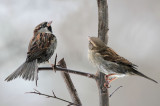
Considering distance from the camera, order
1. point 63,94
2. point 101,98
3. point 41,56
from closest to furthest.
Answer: point 101,98 → point 41,56 → point 63,94

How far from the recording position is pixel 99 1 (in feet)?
2.29

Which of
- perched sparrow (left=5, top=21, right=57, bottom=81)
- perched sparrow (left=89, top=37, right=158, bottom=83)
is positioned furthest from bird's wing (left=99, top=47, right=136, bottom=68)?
perched sparrow (left=5, top=21, right=57, bottom=81)

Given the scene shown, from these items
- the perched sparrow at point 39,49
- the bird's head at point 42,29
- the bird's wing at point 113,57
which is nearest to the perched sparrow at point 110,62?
the bird's wing at point 113,57

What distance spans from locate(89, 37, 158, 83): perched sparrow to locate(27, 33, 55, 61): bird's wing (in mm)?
234

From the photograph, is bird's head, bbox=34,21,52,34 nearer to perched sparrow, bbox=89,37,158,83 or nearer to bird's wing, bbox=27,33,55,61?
bird's wing, bbox=27,33,55,61

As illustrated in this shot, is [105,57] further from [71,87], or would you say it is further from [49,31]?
[49,31]

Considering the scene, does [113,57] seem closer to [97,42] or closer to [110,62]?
[110,62]

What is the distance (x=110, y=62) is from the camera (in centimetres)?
83

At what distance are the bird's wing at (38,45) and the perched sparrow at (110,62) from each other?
0.77 ft

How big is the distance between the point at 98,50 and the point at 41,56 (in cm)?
28

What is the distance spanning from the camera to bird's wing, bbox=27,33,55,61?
0.96m

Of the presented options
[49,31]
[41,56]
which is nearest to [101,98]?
[41,56]

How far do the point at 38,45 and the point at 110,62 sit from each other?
0.31 metres

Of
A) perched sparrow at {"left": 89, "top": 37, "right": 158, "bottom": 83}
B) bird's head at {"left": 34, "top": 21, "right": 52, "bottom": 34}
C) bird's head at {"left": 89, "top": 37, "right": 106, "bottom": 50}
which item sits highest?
bird's head at {"left": 34, "top": 21, "right": 52, "bottom": 34}
